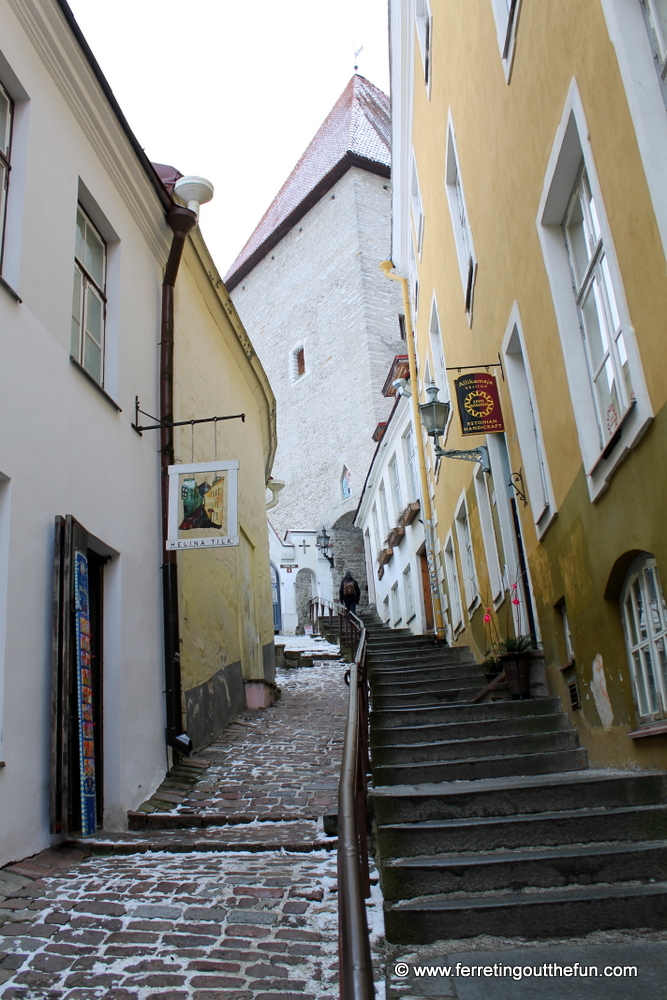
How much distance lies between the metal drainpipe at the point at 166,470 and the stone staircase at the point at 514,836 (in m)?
2.25

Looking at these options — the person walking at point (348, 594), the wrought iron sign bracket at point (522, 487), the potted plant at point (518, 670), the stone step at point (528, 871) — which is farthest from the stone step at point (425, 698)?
the person walking at point (348, 594)

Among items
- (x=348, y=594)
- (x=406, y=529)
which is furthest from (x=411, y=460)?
(x=348, y=594)

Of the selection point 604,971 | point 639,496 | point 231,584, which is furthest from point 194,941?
point 231,584

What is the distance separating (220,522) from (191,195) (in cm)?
418

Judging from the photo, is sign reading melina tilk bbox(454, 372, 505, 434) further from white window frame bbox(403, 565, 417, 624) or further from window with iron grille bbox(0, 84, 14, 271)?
white window frame bbox(403, 565, 417, 624)

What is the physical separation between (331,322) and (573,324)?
101ft

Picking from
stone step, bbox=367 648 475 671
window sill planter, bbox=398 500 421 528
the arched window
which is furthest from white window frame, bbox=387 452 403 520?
the arched window

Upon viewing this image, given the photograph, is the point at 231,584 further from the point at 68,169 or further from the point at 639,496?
the point at 639,496

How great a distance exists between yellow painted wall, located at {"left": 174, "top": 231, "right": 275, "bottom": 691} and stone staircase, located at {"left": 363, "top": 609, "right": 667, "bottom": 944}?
3482 millimetres

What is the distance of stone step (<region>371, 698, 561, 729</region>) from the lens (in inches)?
241

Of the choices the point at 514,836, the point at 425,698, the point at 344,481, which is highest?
the point at 344,481

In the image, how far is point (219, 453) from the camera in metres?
10.9

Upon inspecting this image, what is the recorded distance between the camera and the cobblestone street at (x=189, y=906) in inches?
129

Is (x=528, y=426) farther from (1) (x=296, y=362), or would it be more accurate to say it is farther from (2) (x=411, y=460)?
(1) (x=296, y=362)
